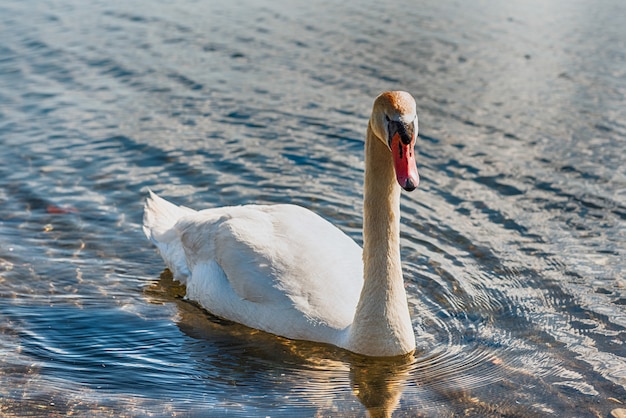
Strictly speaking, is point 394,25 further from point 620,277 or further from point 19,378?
point 19,378

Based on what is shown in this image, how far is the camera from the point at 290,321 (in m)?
7.27

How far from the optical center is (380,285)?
6.93 m

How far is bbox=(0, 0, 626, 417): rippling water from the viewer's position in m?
6.80

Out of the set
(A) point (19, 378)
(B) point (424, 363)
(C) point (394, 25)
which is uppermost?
(C) point (394, 25)

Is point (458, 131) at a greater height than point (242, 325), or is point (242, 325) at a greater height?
point (458, 131)

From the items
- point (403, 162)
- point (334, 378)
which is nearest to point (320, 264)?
point (334, 378)

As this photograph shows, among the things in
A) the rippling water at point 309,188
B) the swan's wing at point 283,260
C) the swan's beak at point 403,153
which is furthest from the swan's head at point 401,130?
the rippling water at point 309,188

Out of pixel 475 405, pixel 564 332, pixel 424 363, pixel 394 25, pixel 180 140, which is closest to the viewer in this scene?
pixel 475 405

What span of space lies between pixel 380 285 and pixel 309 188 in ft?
13.1

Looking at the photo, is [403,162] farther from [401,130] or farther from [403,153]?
[401,130]

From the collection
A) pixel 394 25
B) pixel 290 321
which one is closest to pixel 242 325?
pixel 290 321

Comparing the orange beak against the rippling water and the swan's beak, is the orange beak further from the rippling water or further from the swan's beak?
the rippling water

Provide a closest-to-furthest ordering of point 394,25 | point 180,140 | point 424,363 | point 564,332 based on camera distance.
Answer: point 424,363 → point 564,332 → point 180,140 → point 394,25

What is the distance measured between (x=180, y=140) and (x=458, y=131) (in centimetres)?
397
